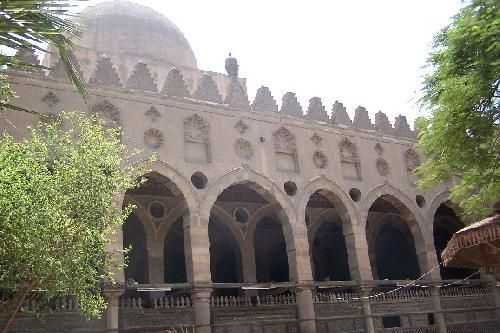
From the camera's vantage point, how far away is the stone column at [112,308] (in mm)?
10227

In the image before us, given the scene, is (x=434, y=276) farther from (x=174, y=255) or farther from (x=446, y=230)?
(x=174, y=255)

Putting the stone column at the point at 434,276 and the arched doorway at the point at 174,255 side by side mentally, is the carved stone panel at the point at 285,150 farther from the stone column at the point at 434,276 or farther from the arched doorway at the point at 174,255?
the stone column at the point at 434,276

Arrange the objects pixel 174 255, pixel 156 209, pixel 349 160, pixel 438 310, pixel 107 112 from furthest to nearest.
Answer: pixel 174 255
pixel 349 160
pixel 156 209
pixel 438 310
pixel 107 112

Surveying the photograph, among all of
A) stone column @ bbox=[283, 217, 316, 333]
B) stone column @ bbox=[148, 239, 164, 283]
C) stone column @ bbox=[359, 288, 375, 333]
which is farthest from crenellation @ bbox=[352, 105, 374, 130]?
stone column @ bbox=[148, 239, 164, 283]

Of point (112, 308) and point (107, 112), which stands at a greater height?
point (107, 112)

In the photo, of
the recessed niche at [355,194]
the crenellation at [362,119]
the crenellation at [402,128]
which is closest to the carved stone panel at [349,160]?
the recessed niche at [355,194]

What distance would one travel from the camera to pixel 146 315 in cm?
1108

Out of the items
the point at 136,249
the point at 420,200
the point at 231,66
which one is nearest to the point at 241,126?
the point at 231,66

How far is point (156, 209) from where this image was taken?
15.0m

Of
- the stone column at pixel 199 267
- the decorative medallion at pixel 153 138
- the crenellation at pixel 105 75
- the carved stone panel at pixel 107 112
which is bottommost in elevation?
the stone column at pixel 199 267

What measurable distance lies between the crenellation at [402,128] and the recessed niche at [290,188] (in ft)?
14.7

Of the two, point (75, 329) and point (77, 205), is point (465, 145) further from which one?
point (75, 329)

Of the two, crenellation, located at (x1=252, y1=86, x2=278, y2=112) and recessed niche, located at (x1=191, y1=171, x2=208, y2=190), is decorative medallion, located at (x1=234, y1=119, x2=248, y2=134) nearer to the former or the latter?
crenellation, located at (x1=252, y1=86, x2=278, y2=112)

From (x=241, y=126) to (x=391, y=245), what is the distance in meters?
8.70
